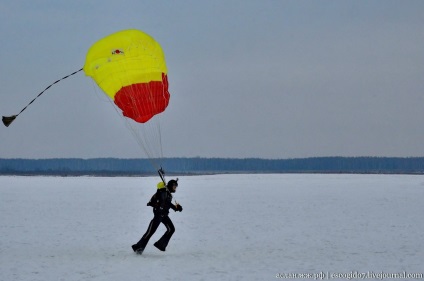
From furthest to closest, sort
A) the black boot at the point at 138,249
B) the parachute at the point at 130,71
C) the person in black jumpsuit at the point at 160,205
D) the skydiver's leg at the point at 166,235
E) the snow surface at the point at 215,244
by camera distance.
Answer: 1. the parachute at the point at 130,71
2. the skydiver's leg at the point at 166,235
3. the black boot at the point at 138,249
4. the person in black jumpsuit at the point at 160,205
5. the snow surface at the point at 215,244

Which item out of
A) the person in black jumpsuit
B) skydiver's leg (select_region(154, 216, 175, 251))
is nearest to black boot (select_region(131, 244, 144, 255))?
the person in black jumpsuit

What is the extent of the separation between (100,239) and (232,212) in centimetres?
928

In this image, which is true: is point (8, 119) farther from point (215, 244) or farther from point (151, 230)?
point (215, 244)

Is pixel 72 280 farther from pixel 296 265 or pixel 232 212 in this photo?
pixel 232 212

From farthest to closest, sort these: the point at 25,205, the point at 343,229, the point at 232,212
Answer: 1. the point at 25,205
2. the point at 232,212
3. the point at 343,229

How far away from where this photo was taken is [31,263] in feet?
41.8

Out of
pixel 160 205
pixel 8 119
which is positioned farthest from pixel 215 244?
pixel 8 119

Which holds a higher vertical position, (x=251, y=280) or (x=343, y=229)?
(x=343, y=229)

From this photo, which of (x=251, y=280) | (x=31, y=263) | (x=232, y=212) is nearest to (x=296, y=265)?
(x=251, y=280)

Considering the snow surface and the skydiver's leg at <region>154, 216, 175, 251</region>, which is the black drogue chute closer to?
the snow surface

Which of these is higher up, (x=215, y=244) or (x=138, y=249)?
(x=215, y=244)

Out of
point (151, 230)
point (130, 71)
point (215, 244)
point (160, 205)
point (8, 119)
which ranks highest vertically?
point (130, 71)

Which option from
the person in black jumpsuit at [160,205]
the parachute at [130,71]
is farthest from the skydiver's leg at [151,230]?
the parachute at [130,71]

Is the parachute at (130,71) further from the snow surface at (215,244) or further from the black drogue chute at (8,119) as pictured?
the snow surface at (215,244)
